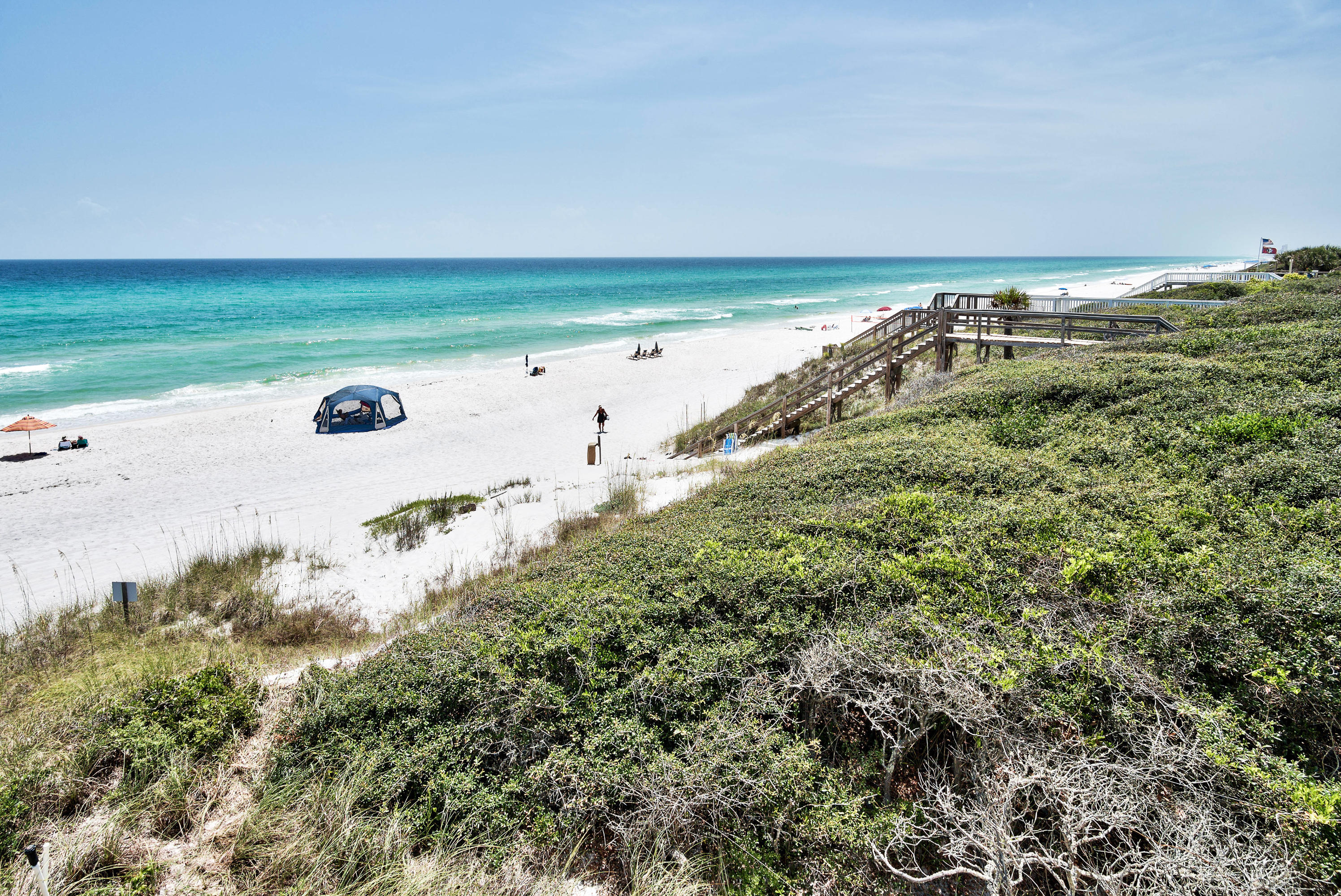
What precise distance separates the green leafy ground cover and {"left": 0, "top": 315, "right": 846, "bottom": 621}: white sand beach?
503cm

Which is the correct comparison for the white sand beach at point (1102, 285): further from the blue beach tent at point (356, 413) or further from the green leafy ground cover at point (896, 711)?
the green leafy ground cover at point (896, 711)

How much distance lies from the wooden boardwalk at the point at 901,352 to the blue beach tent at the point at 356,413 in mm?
12452

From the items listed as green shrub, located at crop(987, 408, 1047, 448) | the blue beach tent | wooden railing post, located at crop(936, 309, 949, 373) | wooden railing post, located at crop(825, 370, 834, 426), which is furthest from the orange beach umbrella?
wooden railing post, located at crop(936, 309, 949, 373)

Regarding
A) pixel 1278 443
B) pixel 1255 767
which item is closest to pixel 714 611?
pixel 1255 767

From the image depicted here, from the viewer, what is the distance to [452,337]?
47406 mm

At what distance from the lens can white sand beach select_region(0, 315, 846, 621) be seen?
1154 cm

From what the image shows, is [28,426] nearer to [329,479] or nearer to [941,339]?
[329,479]

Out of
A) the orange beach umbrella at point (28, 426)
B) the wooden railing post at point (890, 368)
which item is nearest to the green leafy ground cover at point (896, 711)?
the wooden railing post at point (890, 368)

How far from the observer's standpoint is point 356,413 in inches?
964

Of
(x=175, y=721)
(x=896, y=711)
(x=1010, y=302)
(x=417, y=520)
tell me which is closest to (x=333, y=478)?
(x=417, y=520)

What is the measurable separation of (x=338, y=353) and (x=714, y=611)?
4025cm

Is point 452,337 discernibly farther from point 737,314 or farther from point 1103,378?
point 1103,378

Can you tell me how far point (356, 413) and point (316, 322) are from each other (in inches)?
1444

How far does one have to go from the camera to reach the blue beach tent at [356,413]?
23438mm
